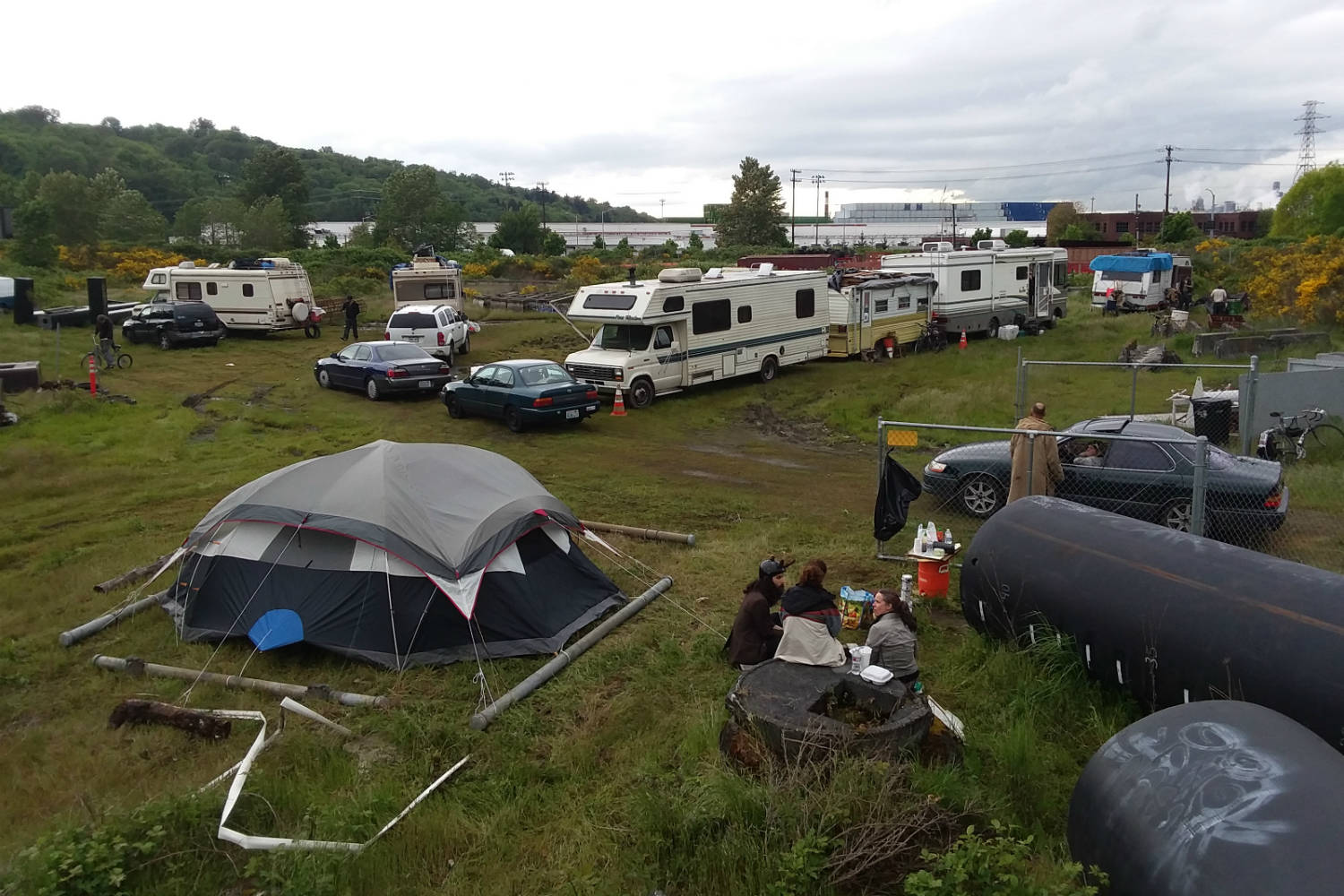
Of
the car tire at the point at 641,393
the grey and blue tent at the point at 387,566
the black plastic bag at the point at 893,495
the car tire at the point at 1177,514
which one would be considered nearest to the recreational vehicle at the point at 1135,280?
the car tire at the point at 641,393

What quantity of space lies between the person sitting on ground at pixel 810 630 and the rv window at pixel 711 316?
48.3ft

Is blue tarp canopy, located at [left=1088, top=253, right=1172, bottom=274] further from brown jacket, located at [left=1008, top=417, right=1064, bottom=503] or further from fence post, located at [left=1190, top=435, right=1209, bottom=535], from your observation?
fence post, located at [left=1190, top=435, right=1209, bottom=535]

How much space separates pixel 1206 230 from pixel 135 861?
115578 mm

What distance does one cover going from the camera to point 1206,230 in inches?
3989

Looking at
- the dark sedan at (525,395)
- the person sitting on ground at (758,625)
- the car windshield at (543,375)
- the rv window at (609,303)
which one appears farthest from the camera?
the rv window at (609,303)

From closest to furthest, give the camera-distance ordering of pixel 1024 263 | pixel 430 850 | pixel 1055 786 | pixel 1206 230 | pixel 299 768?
pixel 430 850
pixel 1055 786
pixel 299 768
pixel 1024 263
pixel 1206 230

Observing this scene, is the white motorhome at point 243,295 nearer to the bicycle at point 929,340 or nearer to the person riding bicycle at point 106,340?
the person riding bicycle at point 106,340

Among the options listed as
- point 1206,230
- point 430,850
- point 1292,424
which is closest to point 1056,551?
point 430,850

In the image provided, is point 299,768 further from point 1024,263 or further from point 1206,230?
point 1206,230

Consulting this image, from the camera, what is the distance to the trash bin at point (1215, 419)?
1489 cm

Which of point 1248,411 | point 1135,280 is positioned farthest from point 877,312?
point 1135,280

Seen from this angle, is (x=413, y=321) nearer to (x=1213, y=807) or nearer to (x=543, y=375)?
(x=543, y=375)

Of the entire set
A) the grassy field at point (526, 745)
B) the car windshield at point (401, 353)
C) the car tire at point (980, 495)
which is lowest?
the grassy field at point (526, 745)

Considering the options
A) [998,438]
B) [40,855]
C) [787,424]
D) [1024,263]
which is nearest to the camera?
[40,855]
